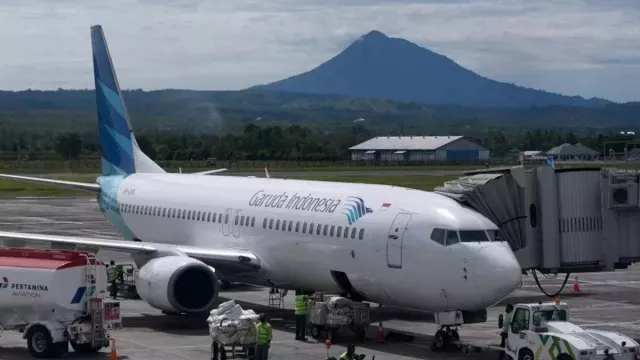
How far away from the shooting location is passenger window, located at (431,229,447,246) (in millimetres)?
26562

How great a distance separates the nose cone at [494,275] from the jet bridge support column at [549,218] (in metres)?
2.74

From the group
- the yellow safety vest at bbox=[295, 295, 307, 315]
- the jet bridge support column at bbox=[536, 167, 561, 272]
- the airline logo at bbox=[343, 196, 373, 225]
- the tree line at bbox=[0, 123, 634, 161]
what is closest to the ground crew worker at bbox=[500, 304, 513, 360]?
the jet bridge support column at bbox=[536, 167, 561, 272]

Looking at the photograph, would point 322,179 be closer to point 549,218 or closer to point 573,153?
point 573,153

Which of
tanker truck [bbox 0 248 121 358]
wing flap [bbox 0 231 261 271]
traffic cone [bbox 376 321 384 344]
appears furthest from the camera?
wing flap [bbox 0 231 261 271]

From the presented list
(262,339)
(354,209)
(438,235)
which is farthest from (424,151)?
(262,339)

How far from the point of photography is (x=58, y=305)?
26953 millimetres

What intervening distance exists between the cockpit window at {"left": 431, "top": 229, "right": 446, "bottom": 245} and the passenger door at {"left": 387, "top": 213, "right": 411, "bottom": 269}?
88 centimetres

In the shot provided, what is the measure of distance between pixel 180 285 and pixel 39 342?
5.64m

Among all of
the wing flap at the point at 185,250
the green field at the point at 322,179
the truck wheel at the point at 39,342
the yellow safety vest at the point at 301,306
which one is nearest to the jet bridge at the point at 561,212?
the yellow safety vest at the point at 301,306

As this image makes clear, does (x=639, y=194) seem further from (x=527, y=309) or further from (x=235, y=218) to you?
(x=235, y=218)

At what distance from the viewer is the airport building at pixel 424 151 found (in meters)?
162

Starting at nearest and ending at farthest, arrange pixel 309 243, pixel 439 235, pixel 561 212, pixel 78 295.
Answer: pixel 439 235 → pixel 78 295 → pixel 561 212 → pixel 309 243

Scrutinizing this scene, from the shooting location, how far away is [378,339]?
29.2 m

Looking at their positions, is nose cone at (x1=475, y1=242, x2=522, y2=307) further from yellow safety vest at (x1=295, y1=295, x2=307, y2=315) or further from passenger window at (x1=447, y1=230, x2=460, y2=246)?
yellow safety vest at (x1=295, y1=295, x2=307, y2=315)
